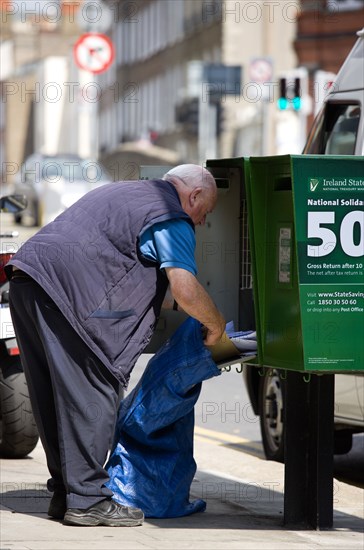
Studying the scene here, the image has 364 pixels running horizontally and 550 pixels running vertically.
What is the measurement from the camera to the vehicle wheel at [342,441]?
34.8 ft

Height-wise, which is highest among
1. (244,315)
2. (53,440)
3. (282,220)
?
(282,220)

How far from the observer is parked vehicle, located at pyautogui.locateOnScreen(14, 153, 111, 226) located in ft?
95.7

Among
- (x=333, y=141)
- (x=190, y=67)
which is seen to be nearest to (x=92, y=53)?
(x=333, y=141)

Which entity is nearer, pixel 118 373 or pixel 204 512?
pixel 118 373

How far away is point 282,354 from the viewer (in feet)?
23.9

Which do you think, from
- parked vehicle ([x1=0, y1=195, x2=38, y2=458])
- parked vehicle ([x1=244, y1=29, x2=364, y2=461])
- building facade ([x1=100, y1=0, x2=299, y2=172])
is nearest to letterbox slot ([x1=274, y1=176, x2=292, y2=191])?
parked vehicle ([x1=0, y1=195, x2=38, y2=458])

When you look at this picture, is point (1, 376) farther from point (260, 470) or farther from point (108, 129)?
point (108, 129)

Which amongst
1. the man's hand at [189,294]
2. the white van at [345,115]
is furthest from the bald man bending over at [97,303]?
the white van at [345,115]

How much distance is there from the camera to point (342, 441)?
10.7m

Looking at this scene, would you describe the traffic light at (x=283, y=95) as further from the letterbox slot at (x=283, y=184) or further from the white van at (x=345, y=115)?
the letterbox slot at (x=283, y=184)

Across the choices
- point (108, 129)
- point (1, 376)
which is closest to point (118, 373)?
point (1, 376)

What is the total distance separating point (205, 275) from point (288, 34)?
1893 inches

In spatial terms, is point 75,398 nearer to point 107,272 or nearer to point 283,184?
point 107,272

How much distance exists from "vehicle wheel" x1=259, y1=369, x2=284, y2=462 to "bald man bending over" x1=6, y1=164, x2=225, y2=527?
2.96 meters
